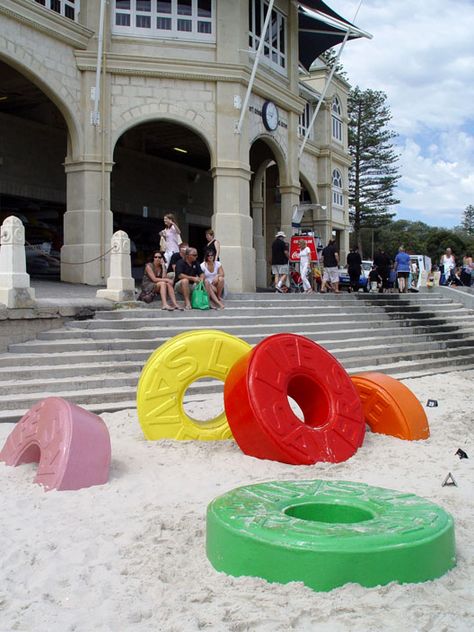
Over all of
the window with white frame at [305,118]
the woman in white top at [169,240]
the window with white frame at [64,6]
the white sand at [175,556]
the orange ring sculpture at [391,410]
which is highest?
the window with white frame at [305,118]

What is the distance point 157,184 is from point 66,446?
1965 centimetres

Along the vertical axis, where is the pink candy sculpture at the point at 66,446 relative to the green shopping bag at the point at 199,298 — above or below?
below

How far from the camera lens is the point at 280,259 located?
1773cm

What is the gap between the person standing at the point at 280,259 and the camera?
1734 cm

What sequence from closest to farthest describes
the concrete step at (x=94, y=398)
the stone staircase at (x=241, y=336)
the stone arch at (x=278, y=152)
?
the concrete step at (x=94, y=398) < the stone staircase at (x=241, y=336) < the stone arch at (x=278, y=152)

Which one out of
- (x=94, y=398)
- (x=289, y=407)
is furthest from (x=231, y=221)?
(x=289, y=407)

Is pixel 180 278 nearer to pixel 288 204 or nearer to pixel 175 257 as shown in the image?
pixel 175 257

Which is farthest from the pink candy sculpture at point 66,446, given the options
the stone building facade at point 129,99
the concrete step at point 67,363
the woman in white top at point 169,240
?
the stone building facade at point 129,99

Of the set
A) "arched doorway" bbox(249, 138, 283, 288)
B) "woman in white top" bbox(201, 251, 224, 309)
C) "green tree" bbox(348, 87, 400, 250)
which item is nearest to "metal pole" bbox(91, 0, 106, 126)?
"arched doorway" bbox(249, 138, 283, 288)

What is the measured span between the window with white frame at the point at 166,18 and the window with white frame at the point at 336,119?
14.3m

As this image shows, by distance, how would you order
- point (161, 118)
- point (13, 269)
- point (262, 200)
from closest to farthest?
point (13, 269) → point (161, 118) → point (262, 200)

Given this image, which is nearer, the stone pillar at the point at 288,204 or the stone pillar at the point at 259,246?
the stone pillar at the point at 288,204

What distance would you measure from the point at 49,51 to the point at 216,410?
1109cm

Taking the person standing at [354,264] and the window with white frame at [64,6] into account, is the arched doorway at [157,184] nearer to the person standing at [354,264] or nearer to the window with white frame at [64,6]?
the window with white frame at [64,6]
